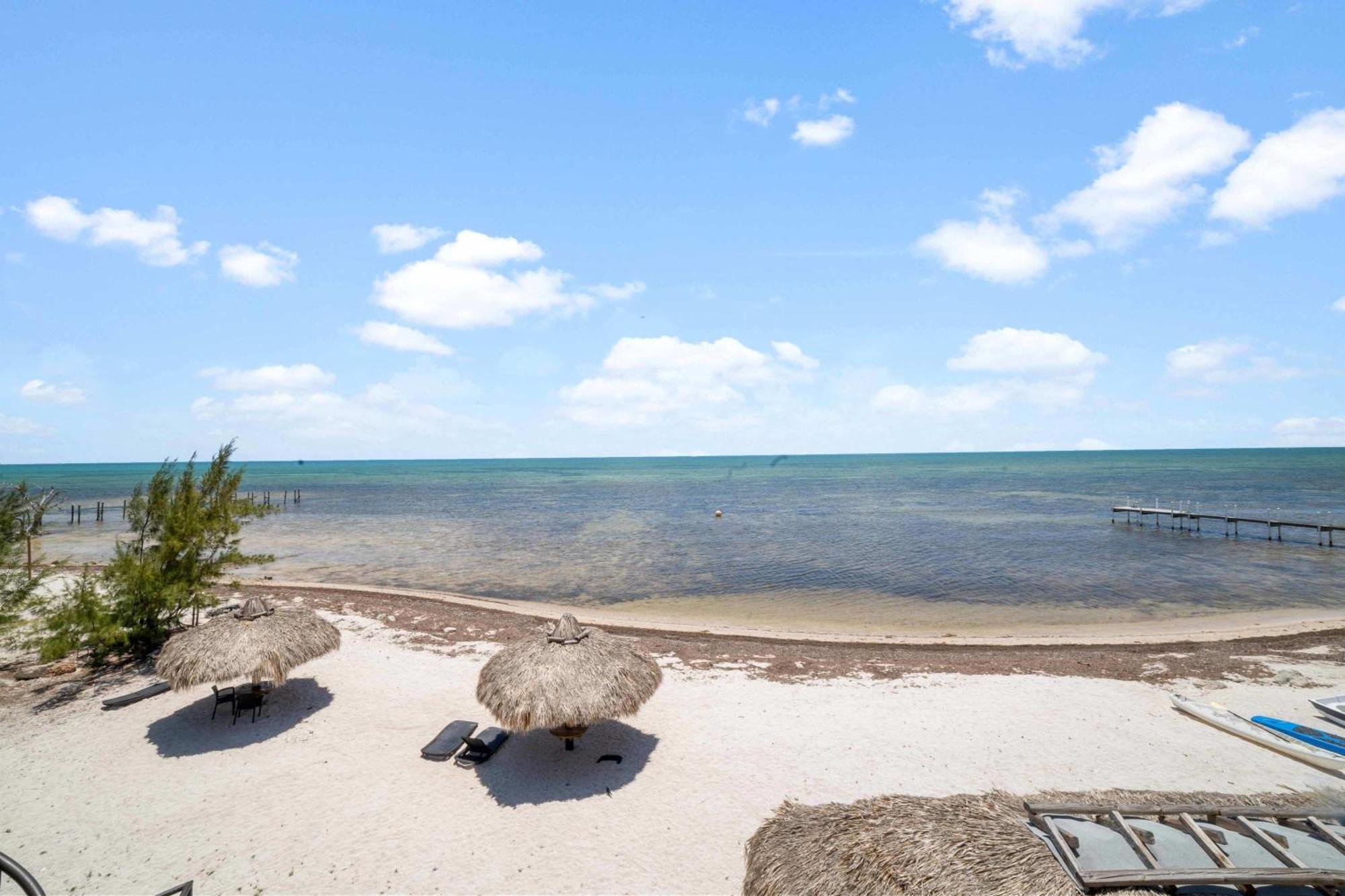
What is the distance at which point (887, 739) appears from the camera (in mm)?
11148

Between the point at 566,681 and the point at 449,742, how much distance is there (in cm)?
261

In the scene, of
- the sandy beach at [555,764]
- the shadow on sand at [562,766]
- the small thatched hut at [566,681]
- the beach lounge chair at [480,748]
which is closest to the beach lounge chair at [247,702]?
the sandy beach at [555,764]

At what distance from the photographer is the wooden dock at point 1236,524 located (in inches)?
1449

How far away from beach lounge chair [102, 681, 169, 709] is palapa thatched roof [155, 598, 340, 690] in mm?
2215

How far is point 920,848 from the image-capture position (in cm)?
584

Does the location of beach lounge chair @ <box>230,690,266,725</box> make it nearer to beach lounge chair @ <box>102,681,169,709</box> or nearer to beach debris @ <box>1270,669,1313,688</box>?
beach lounge chair @ <box>102,681,169,709</box>

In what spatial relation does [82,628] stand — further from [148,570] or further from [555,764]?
[555,764]

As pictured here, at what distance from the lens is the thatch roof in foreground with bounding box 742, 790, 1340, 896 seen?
5.41 meters

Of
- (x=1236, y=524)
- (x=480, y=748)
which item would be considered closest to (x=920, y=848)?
(x=480, y=748)

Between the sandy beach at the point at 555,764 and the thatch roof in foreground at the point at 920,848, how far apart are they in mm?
1548

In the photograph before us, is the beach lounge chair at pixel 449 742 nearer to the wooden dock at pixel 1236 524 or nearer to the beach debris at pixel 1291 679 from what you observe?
the beach debris at pixel 1291 679

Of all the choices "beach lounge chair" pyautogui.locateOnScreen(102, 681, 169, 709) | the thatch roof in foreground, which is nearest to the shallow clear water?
"beach lounge chair" pyautogui.locateOnScreen(102, 681, 169, 709)

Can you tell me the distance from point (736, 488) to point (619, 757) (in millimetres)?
84949

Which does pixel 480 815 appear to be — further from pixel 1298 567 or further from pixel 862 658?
pixel 1298 567
